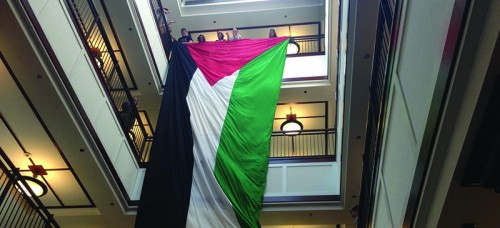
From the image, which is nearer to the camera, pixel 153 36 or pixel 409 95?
pixel 409 95

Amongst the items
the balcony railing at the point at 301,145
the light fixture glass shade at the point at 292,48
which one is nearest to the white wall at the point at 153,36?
the light fixture glass shade at the point at 292,48

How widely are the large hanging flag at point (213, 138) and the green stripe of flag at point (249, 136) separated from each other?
0.02 meters

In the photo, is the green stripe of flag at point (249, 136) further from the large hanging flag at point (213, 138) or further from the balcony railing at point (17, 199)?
the balcony railing at point (17, 199)

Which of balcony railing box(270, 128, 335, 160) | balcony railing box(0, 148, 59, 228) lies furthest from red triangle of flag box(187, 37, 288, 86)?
balcony railing box(0, 148, 59, 228)

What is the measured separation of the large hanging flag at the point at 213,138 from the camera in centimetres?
562

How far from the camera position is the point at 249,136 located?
21.4 feet

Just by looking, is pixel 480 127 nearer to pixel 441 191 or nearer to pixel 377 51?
pixel 441 191

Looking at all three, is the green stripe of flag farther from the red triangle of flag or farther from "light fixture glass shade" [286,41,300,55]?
"light fixture glass shade" [286,41,300,55]

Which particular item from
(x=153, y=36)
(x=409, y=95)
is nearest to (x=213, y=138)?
(x=153, y=36)

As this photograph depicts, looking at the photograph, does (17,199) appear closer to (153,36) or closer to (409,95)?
(153,36)

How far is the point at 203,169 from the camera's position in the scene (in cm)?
597

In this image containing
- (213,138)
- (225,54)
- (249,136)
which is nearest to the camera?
(213,138)

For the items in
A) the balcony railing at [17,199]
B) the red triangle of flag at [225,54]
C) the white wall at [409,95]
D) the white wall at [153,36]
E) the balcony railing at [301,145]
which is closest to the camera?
the white wall at [409,95]

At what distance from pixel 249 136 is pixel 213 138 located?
62 centimetres
